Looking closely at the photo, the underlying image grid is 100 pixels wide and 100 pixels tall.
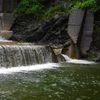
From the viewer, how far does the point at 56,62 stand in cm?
1852

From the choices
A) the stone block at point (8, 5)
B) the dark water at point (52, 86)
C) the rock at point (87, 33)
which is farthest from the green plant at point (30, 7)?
the dark water at point (52, 86)

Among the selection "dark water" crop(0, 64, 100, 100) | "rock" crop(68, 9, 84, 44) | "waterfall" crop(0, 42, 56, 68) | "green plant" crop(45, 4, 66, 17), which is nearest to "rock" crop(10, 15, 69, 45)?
"green plant" crop(45, 4, 66, 17)

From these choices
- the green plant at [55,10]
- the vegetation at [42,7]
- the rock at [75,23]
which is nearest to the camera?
the rock at [75,23]

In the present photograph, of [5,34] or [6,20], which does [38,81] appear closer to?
→ [5,34]

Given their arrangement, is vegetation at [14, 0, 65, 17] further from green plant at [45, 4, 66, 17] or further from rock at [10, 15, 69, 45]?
rock at [10, 15, 69, 45]

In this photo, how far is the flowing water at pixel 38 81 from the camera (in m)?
9.27

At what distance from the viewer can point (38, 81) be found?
1141 cm

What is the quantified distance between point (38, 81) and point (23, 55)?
548 centimetres

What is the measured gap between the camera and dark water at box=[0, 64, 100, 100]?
9141mm

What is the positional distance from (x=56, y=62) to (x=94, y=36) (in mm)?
3537

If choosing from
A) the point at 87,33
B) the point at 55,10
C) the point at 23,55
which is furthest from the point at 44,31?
the point at 23,55

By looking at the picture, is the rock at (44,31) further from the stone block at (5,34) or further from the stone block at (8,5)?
the stone block at (8,5)

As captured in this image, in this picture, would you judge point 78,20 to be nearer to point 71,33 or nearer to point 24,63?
point 71,33

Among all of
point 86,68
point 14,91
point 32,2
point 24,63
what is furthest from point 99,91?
point 32,2
